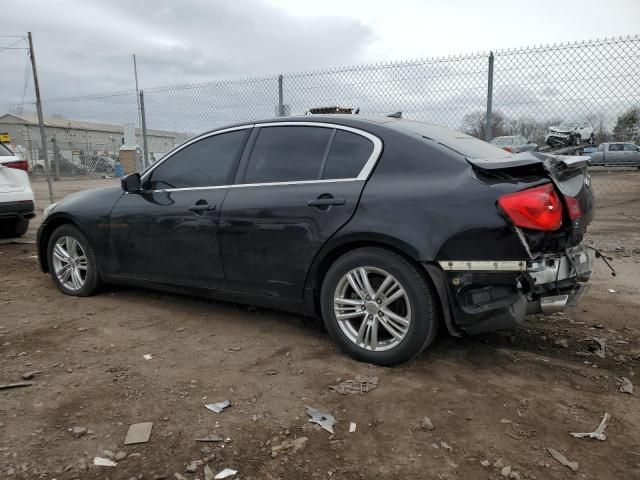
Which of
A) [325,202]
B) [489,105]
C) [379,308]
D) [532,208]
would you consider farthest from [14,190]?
[532,208]

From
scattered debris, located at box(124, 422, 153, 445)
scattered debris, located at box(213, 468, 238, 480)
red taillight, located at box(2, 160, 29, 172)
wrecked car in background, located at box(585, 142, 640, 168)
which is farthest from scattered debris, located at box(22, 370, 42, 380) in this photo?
wrecked car in background, located at box(585, 142, 640, 168)

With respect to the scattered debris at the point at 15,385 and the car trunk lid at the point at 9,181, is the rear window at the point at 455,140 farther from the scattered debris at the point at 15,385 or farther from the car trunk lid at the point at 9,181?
the car trunk lid at the point at 9,181

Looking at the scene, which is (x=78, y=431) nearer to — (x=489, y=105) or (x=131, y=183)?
(x=131, y=183)

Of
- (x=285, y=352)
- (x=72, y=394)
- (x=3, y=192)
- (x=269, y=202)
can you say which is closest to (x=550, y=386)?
(x=285, y=352)

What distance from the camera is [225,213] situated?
3.73m

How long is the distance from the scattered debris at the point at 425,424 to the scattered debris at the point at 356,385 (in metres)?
0.41

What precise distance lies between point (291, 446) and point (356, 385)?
69 cm

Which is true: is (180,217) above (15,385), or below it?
above

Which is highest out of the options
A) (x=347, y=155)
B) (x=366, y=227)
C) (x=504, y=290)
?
(x=347, y=155)

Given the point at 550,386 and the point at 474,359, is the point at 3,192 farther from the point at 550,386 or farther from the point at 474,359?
the point at 550,386

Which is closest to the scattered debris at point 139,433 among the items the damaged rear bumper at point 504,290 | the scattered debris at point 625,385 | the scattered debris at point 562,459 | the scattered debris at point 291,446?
the scattered debris at point 291,446

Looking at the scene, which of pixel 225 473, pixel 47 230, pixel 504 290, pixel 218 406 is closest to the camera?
pixel 225 473

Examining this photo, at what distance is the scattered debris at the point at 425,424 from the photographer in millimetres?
2520

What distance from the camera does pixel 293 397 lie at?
2850 millimetres
